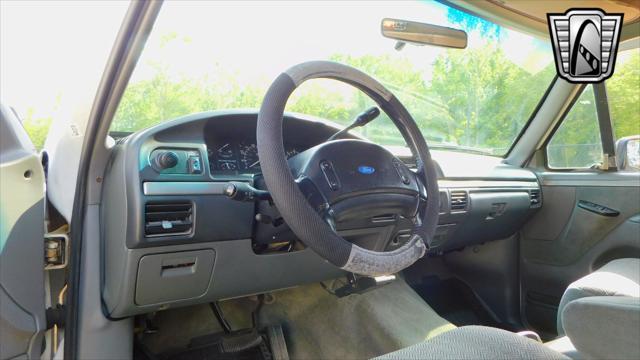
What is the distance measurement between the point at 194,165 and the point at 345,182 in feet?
1.86

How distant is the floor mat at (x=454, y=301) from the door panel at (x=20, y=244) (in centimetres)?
207

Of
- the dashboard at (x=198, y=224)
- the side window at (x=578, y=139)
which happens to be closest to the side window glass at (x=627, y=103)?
the side window at (x=578, y=139)

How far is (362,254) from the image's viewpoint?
1.09m

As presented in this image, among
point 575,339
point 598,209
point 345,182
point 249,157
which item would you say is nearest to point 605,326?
point 575,339

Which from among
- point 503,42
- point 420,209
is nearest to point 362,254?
point 420,209

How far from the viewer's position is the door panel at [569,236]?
2.40 m

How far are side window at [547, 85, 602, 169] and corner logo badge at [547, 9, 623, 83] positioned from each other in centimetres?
12

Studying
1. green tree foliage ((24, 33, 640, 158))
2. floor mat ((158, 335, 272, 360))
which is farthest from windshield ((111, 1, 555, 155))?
floor mat ((158, 335, 272, 360))

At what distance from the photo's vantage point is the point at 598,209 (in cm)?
250

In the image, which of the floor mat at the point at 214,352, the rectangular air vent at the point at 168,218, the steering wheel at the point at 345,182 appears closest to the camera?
the steering wheel at the point at 345,182

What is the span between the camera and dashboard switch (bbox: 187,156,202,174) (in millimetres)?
1479

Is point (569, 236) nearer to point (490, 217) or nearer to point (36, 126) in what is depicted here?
point (490, 217)

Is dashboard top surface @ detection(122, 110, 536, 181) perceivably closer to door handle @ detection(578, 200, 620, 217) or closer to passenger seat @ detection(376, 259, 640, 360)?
passenger seat @ detection(376, 259, 640, 360)

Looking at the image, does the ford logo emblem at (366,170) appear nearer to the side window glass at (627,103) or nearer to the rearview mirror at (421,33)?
the rearview mirror at (421,33)
